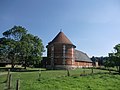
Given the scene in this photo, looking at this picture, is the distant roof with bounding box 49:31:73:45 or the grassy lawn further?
the distant roof with bounding box 49:31:73:45

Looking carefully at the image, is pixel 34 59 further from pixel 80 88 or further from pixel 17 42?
pixel 80 88

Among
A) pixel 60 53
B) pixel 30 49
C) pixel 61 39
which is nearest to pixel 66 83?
pixel 60 53

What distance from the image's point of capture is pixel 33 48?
202 ft

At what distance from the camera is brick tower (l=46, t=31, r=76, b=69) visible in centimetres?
5819

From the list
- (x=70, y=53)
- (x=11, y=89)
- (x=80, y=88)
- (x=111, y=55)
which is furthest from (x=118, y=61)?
(x=11, y=89)

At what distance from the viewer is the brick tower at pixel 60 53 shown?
58188mm

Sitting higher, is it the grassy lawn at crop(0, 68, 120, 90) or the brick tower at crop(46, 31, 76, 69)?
the brick tower at crop(46, 31, 76, 69)

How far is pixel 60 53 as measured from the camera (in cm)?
5825

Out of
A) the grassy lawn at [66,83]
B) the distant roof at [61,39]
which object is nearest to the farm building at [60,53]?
the distant roof at [61,39]

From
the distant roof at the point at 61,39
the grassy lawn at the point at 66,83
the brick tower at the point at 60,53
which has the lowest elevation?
the grassy lawn at the point at 66,83

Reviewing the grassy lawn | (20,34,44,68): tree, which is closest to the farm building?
(20,34,44,68): tree

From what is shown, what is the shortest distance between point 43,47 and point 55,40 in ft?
25.7

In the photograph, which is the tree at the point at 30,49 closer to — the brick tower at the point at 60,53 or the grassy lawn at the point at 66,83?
the brick tower at the point at 60,53

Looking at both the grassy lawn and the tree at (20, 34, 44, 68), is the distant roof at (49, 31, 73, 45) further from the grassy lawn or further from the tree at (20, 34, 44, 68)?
the grassy lawn
